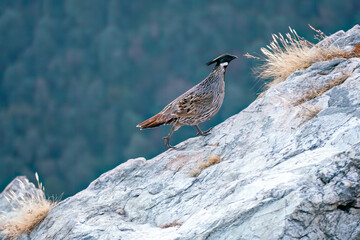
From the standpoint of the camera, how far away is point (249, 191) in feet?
17.4

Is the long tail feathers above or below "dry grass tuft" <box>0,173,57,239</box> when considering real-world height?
above

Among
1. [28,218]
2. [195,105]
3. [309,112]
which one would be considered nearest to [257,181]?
[309,112]

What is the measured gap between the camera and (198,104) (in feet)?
27.9

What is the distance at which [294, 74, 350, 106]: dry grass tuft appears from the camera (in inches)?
271

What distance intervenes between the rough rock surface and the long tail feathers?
1.88ft

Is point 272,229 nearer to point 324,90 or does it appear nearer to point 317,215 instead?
point 317,215

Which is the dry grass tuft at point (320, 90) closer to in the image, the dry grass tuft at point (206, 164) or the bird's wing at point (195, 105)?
the dry grass tuft at point (206, 164)

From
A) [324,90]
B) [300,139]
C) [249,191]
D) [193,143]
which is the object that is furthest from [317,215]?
[193,143]

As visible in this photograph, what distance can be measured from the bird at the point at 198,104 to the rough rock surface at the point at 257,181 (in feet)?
1.19

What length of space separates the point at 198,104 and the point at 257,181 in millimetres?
3296

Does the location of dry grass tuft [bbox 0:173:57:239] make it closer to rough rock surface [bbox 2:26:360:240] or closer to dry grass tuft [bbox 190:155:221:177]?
rough rock surface [bbox 2:26:360:240]

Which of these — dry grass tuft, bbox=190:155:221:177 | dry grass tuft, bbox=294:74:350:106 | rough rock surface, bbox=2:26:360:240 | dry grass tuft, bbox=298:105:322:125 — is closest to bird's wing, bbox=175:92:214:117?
rough rock surface, bbox=2:26:360:240

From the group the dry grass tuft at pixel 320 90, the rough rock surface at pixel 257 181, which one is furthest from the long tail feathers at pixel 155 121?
the dry grass tuft at pixel 320 90

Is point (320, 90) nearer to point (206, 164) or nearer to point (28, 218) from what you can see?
point (206, 164)
